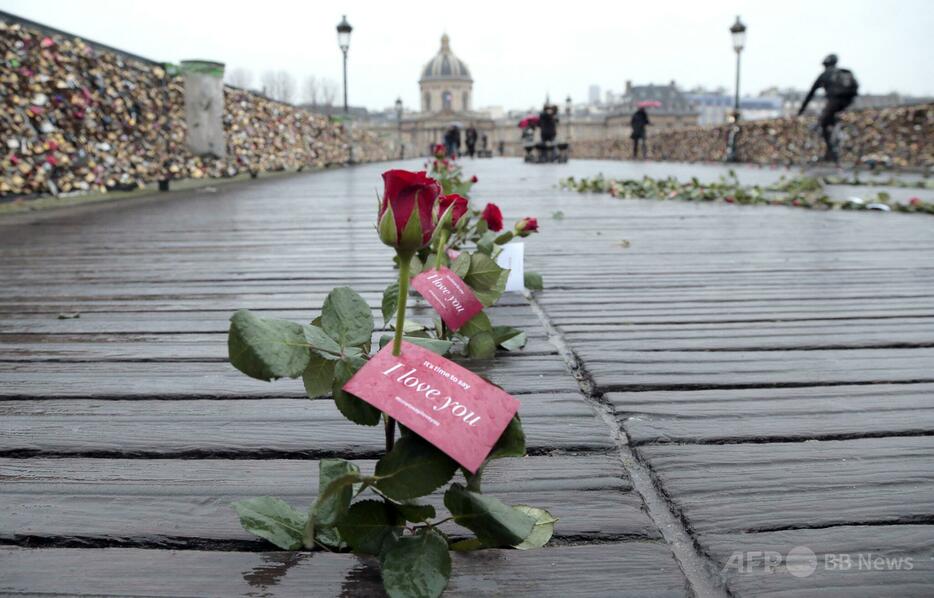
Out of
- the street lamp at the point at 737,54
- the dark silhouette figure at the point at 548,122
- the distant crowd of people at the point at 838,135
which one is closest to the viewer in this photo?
the distant crowd of people at the point at 838,135

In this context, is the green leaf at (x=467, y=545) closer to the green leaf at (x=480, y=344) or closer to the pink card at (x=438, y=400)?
the pink card at (x=438, y=400)

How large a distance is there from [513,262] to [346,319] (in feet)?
6.20

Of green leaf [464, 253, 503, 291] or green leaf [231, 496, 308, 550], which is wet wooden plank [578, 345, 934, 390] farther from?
green leaf [231, 496, 308, 550]

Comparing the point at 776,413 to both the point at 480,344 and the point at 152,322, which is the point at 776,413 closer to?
the point at 480,344

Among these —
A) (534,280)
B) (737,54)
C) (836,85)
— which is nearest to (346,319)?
(534,280)

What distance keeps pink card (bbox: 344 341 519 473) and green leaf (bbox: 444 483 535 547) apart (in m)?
0.08

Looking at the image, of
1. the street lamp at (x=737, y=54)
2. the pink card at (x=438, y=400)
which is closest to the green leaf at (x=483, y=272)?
the pink card at (x=438, y=400)

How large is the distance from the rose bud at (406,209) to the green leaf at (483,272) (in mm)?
951

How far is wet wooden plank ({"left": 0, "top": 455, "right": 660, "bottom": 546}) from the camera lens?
1.14 m

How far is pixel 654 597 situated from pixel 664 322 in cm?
164

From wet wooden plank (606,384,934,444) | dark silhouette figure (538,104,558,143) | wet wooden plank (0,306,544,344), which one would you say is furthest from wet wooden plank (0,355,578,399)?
dark silhouette figure (538,104,558,143)

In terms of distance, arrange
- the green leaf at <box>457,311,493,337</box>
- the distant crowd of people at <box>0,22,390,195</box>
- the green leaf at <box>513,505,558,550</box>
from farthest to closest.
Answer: the distant crowd of people at <box>0,22,390,195</box>
the green leaf at <box>457,311,493,337</box>
the green leaf at <box>513,505,558,550</box>

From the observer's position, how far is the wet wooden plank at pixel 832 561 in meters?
0.98

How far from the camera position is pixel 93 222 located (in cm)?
605
